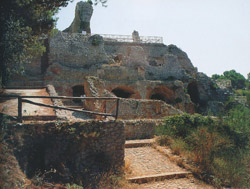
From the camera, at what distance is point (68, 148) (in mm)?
5102

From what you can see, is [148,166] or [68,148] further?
[148,166]

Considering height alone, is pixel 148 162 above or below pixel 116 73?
below

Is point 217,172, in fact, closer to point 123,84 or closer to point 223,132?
point 223,132

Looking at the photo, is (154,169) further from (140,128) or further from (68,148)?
(140,128)

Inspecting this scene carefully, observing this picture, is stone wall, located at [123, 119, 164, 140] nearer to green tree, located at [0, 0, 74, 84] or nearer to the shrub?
the shrub

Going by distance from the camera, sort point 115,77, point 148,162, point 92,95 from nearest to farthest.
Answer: point 148,162 → point 92,95 → point 115,77

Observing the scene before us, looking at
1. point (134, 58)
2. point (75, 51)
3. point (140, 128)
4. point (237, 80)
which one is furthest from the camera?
point (237, 80)

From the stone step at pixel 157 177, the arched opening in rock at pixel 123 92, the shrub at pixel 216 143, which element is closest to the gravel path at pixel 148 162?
the stone step at pixel 157 177

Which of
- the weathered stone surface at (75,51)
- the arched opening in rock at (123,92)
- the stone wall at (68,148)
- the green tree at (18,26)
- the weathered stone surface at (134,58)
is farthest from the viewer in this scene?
the weathered stone surface at (134,58)

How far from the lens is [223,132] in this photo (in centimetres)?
812

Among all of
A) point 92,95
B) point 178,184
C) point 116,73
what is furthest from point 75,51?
point 178,184

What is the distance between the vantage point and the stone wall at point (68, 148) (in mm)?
4484

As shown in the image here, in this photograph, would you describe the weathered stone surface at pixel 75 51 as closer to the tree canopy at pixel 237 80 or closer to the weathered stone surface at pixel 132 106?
the weathered stone surface at pixel 132 106

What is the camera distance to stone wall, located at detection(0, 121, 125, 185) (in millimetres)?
4484
